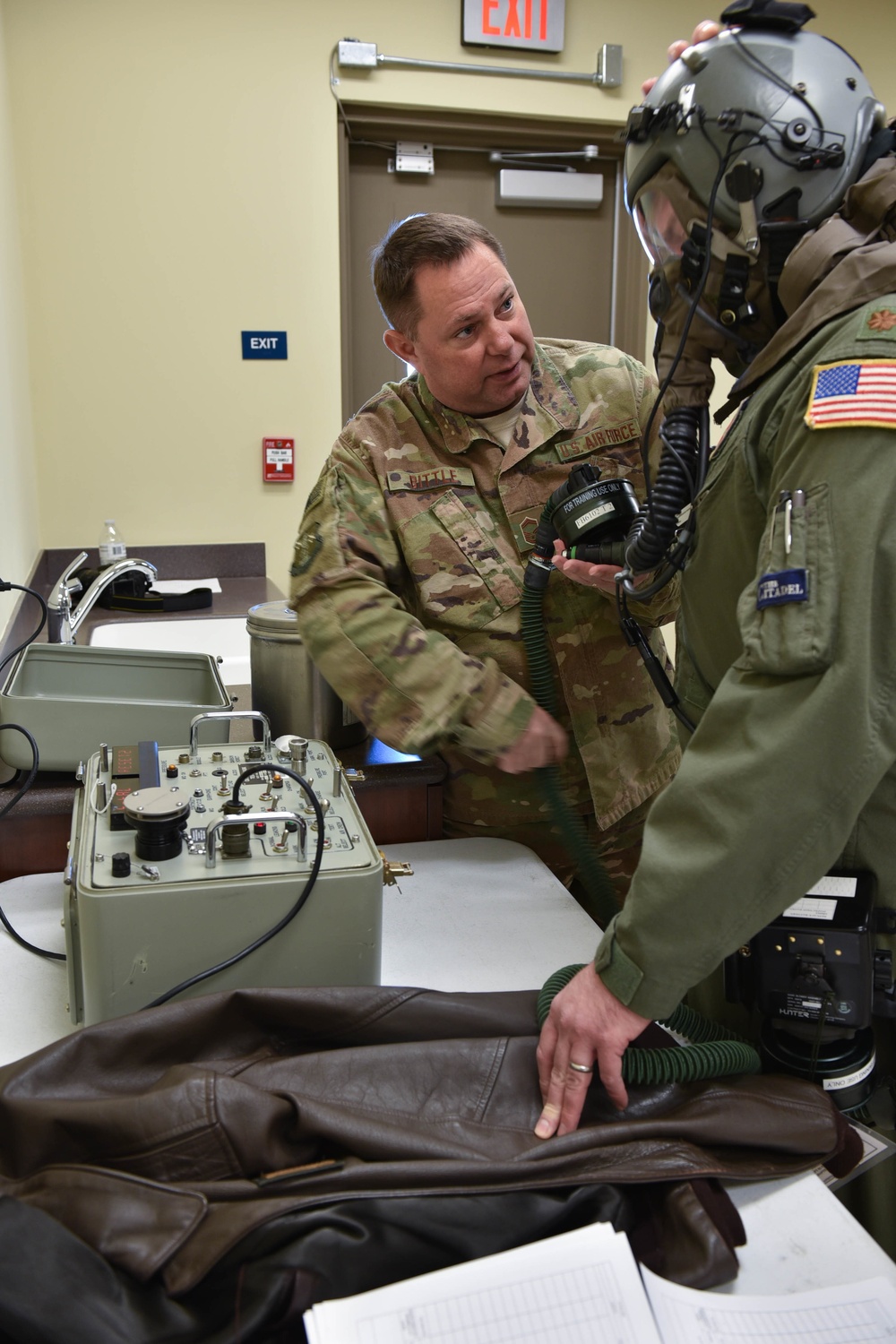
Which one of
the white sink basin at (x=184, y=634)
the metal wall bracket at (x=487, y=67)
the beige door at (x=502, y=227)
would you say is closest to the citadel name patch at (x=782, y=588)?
the white sink basin at (x=184, y=634)

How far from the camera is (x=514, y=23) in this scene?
3373 mm

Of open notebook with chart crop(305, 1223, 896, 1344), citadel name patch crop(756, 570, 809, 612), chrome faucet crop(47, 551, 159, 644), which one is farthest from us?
chrome faucet crop(47, 551, 159, 644)

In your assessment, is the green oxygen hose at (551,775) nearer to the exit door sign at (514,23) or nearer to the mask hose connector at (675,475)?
the mask hose connector at (675,475)

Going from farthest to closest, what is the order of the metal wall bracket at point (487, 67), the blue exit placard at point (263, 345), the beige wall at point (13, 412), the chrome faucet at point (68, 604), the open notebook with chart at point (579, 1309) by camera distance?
the blue exit placard at point (263, 345)
the metal wall bracket at point (487, 67)
the beige wall at point (13, 412)
the chrome faucet at point (68, 604)
the open notebook with chart at point (579, 1309)

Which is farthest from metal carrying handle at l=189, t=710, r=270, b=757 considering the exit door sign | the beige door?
the exit door sign

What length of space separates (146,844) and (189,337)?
8.92 ft

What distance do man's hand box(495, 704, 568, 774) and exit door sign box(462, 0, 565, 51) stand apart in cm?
286

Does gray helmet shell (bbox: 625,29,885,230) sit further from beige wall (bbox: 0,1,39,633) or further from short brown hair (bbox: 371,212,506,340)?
beige wall (bbox: 0,1,39,633)

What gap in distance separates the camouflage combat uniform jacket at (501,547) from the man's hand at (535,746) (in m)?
0.15

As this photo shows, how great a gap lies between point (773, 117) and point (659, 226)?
15 centimetres

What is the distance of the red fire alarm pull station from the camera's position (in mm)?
3502

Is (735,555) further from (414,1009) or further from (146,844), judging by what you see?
(146,844)

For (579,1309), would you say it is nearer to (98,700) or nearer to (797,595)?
(797,595)

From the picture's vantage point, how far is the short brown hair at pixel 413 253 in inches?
62.8
